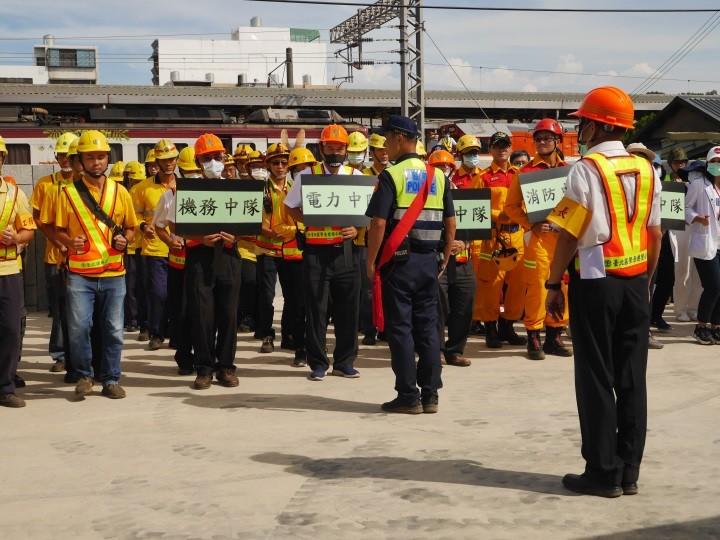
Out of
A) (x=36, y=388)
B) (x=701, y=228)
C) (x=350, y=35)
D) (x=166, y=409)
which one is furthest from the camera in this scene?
(x=350, y=35)

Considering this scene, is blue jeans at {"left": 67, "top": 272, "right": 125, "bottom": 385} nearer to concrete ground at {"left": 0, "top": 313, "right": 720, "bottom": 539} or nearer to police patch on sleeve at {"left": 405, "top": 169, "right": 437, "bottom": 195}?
concrete ground at {"left": 0, "top": 313, "right": 720, "bottom": 539}

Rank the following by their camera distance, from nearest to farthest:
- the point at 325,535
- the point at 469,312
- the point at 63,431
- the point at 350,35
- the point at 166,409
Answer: the point at 325,535
the point at 63,431
the point at 166,409
the point at 469,312
the point at 350,35

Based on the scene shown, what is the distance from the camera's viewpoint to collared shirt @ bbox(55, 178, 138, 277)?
7895 mm

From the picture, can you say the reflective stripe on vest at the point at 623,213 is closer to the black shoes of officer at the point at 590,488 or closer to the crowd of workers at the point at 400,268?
the crowd of workers at the point at 400,268

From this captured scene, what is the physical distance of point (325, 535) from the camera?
15.0 ft

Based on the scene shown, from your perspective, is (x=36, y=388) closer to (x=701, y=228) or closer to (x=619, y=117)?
(x=619, y=117)

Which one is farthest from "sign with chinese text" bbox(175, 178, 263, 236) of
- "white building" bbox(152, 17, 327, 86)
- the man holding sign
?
"white building" bbox(152, 17, 327, 86)

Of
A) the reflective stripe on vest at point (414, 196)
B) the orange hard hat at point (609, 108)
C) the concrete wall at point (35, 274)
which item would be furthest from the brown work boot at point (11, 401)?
the concrete wall at point (35, 274)

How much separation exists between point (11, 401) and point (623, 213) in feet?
16.3

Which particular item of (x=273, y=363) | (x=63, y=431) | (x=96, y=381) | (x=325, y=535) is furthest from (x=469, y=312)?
(x=325, y=535)

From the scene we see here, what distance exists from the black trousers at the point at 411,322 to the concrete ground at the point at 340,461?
0.87ft

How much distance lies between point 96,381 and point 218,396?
136cm

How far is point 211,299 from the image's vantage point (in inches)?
337

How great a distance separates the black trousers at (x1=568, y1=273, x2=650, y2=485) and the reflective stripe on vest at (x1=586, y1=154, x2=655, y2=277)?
0.08 m
